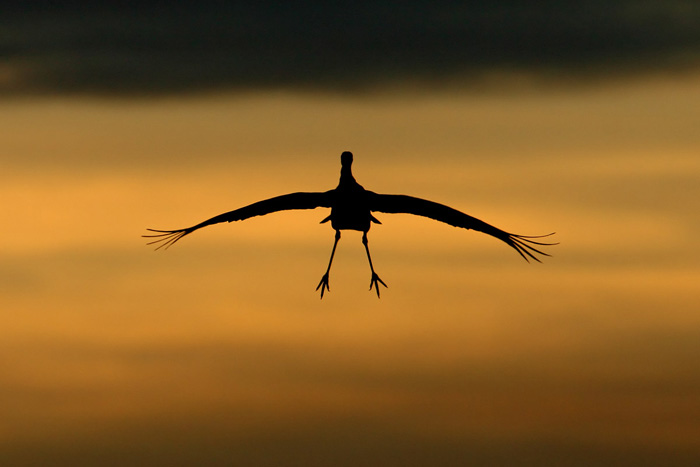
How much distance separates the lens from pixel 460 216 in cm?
9462

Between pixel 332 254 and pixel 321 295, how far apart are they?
1.58 metres

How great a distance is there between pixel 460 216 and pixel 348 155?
13.0 feet

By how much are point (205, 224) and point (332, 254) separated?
159 inches

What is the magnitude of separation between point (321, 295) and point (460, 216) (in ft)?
15.8

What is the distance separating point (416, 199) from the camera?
9419 centimetres

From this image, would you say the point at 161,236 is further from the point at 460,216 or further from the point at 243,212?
the point at 460,216

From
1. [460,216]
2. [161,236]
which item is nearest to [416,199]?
[460,216]

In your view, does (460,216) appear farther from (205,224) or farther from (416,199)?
(205,224)

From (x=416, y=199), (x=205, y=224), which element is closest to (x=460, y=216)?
(x=416, y=199)

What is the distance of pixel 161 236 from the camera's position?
9581 centimetres

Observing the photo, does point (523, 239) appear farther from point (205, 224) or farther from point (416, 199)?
point (205, 224)

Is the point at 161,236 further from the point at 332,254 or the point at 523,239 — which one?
the point at 523,239

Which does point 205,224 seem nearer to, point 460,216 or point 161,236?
point 161,236

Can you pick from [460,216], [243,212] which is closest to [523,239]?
[460,216]
